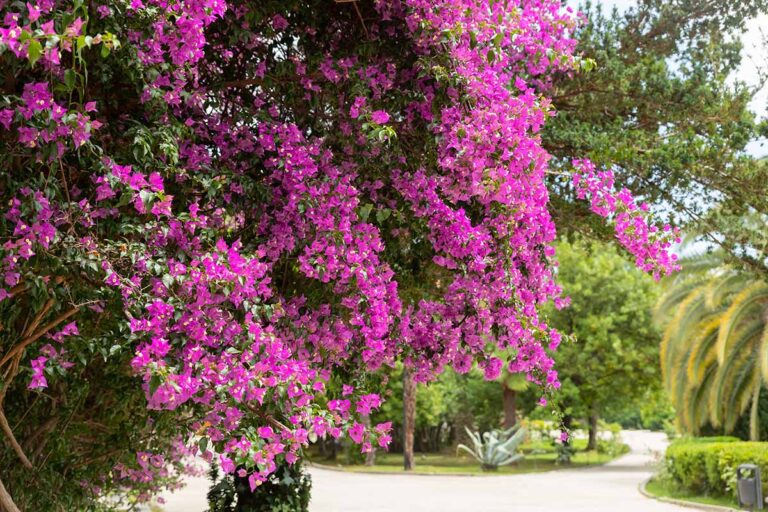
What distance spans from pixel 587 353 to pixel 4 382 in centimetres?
2856

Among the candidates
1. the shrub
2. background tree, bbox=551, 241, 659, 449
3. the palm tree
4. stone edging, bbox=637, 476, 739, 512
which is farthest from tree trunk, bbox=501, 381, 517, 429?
the shrub

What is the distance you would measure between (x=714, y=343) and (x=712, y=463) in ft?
13.7

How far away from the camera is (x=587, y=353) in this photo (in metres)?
30.5

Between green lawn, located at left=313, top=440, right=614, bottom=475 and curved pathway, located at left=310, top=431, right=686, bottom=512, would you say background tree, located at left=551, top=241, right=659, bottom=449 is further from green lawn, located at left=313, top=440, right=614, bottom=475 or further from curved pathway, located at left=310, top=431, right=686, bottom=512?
curved pathway, located at left=310, top=431, right=686, bottom=512

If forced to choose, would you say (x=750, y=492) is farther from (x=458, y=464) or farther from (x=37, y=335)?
(x=458, y=464)

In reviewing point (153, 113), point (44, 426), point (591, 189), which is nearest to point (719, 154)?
point (591, 189)

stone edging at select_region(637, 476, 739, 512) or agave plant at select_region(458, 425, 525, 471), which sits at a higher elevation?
agave plant at select_region(458, 425, 525, 471)

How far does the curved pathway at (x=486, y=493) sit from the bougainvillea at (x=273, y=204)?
10972 mm

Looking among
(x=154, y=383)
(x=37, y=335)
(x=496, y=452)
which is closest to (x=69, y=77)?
(x=154, y=383)

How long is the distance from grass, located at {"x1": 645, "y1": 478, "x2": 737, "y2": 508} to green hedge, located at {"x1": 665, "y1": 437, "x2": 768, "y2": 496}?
16 centimetres

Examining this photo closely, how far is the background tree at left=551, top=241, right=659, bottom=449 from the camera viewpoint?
30.3m

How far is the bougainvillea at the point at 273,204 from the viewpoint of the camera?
3.03 metres

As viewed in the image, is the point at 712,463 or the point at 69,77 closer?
the point at 69,77

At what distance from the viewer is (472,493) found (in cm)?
1925
